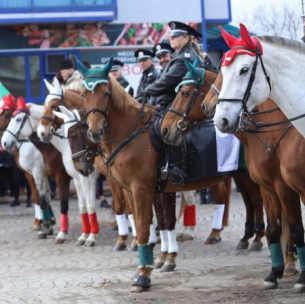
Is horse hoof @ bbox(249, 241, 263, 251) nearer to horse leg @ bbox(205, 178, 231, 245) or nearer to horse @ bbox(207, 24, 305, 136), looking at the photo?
horse leg @ bbox(205, 178, 231, 245)

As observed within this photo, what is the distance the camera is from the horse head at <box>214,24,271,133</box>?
7605 mm

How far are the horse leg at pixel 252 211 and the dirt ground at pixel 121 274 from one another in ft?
0.62

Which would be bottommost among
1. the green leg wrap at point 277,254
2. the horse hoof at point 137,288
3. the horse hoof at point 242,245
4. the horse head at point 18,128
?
the horse hoof at point 242,245

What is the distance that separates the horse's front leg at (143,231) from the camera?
998 cm

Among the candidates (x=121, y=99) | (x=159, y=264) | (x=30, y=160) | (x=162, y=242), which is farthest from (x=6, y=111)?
(x=121, y=99)

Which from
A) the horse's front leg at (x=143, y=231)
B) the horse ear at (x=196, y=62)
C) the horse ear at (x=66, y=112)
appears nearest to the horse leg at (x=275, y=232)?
the horse's front leg at (x=143, y=231)

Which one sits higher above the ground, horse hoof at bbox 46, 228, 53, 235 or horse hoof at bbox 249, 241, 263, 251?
horse hoof at bbox 249, 241, 263, 251

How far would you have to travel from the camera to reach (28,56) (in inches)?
997

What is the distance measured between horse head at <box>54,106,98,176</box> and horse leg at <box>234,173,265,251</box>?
2.21 meters

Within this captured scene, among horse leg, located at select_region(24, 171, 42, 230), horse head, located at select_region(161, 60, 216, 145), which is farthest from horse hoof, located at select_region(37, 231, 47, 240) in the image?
horse head, located at select_region(161, 60, 216, 145)

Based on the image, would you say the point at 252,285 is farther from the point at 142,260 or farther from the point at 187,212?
the point at 187,212

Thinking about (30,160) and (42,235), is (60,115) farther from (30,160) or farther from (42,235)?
(42,235)

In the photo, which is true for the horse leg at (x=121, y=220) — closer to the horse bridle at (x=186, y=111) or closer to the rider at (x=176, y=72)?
the rider at (x=176, y=72)

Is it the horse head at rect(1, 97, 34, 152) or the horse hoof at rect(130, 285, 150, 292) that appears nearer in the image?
the horse hoof at rect(130, 285, 150, 292)
